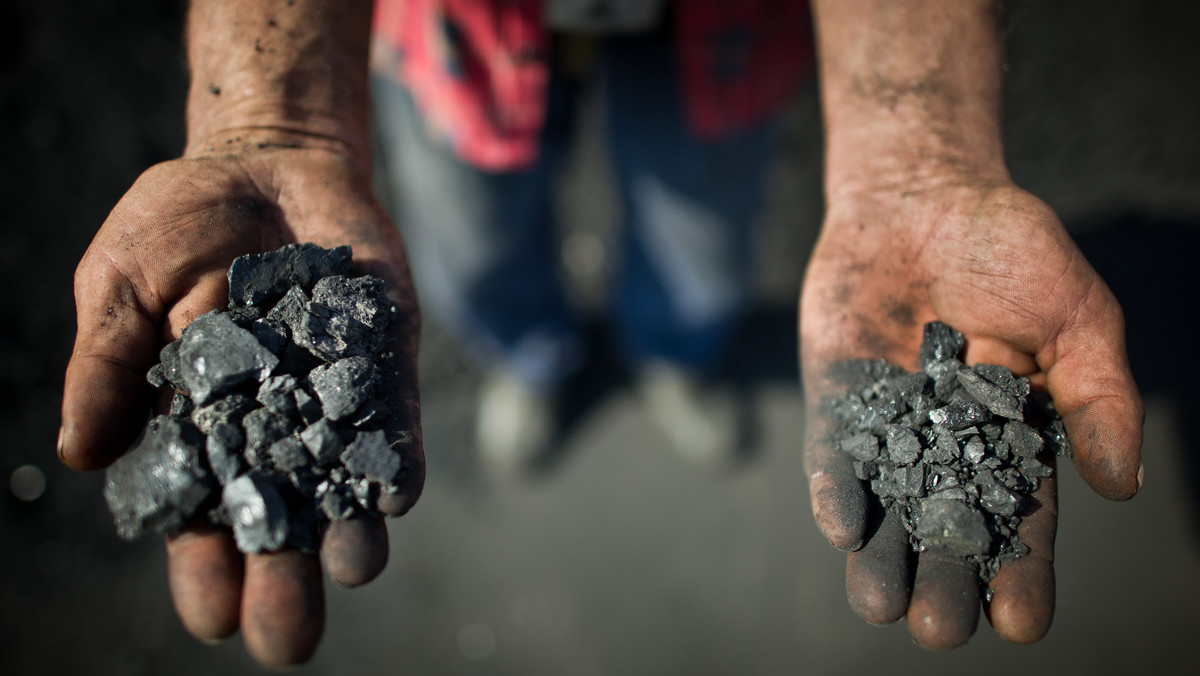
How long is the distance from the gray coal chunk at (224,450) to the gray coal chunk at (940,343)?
169cm

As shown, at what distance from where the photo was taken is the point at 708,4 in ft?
6.89

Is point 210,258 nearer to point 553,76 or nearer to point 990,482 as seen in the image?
point 553,76

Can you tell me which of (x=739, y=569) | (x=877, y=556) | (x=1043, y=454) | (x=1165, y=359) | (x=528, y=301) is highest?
(x=1043, y=454)

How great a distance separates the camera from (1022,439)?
1444mm

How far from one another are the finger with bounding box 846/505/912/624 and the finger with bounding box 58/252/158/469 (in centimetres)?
167

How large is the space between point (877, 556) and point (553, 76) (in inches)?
82.8

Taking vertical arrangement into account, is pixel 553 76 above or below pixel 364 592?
above

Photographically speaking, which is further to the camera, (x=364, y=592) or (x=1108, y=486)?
(x=364, y=592)

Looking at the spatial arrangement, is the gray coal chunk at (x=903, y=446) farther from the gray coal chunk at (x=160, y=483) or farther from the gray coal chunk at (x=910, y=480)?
the gray coal chunk at (x=160, y=483)

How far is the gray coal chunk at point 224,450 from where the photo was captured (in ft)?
4.38

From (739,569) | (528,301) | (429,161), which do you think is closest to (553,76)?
(429,161)

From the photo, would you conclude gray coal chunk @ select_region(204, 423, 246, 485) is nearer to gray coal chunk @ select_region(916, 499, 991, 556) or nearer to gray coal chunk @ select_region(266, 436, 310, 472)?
gray coal chunk @ select_region(266, 436, 310, 472)

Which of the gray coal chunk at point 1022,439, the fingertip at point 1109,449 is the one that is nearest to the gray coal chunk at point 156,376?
the gray coal chunk at point 1022,439

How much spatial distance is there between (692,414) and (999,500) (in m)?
1.77
